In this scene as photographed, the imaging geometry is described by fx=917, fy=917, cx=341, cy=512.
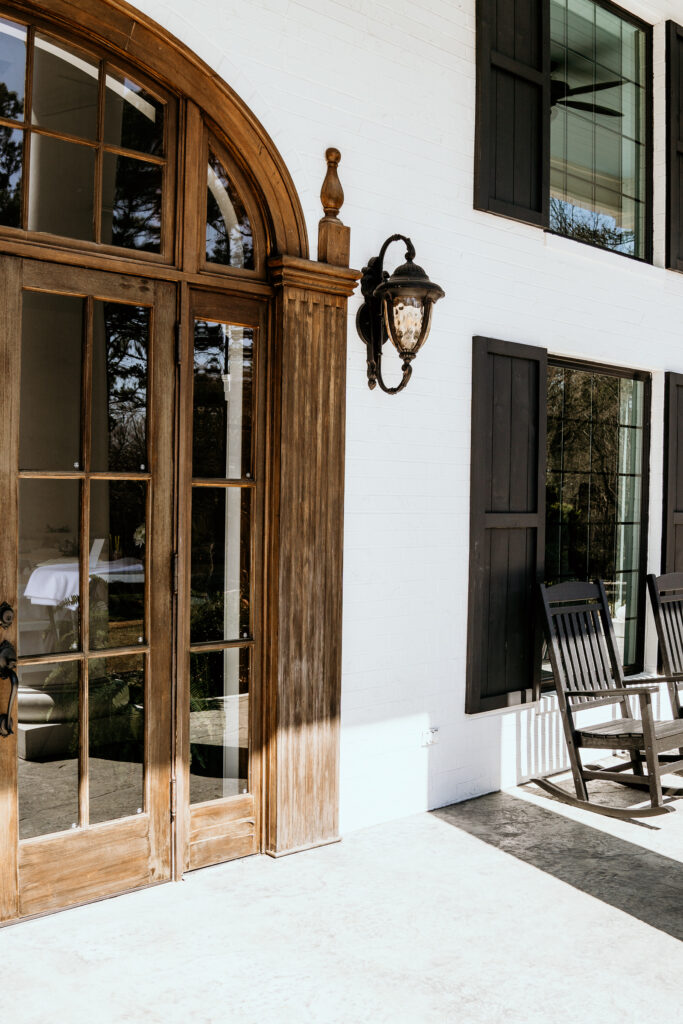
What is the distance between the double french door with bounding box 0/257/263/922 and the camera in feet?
9.64

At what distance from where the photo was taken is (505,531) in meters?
4.46

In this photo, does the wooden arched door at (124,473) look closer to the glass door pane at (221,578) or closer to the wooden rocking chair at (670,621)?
the glass door pane at (221,578)

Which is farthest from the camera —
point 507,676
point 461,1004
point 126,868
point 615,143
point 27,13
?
point 615,143

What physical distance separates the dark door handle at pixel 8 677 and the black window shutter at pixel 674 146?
435 centimetres

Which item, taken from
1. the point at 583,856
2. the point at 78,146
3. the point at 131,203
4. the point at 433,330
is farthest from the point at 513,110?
the point at 583,856

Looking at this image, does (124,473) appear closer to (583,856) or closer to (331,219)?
(331,219)

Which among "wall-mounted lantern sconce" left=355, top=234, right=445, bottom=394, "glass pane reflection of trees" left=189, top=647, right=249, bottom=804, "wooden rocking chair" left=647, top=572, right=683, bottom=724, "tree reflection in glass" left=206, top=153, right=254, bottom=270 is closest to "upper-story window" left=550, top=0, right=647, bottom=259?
"wall-mounted lantern sconce" left=355, top=234, right=445, bottom=394

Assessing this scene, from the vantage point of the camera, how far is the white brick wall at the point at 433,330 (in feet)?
11.7

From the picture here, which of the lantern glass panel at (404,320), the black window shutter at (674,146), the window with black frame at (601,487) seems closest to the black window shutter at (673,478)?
the window with black frame at (601,487)

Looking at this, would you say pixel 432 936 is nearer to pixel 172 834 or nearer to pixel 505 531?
pixel 172 834

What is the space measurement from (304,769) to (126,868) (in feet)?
2.50

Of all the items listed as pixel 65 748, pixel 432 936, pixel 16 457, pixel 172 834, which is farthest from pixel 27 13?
pixel 432 936

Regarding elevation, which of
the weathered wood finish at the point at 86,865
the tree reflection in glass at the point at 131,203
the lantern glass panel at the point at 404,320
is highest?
the tree reflection in glass at the point at 131,203

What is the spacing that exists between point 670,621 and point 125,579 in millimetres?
3271
